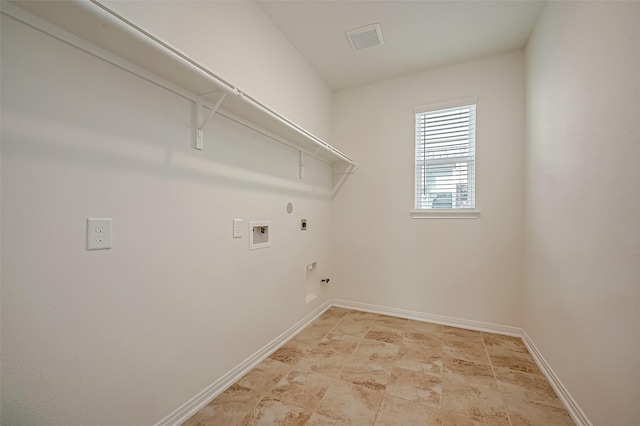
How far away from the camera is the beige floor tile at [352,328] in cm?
253

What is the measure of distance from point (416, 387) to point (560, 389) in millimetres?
867

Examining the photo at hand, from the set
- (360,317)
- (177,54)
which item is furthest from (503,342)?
(177,54)

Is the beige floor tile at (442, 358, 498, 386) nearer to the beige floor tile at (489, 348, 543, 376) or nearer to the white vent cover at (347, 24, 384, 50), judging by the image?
the beige floor tile at (489, 348, 543, 376)

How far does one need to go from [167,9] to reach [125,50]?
18.8 inches

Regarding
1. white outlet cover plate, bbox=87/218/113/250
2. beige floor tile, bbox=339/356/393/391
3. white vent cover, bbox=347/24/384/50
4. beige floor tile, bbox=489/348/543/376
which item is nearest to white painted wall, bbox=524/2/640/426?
beige floor tile, bbox=489/348/543/376

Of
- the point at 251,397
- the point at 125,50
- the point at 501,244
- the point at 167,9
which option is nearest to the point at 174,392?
the point at 251,397

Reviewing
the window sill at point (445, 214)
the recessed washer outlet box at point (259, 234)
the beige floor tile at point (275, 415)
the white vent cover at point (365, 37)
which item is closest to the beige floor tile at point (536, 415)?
the beige floor tile at point (275, 415)

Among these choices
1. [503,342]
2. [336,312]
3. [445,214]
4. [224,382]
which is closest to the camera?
[224,382]

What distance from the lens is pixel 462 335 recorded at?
251cm

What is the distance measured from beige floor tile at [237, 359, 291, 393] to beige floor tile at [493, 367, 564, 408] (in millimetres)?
1455

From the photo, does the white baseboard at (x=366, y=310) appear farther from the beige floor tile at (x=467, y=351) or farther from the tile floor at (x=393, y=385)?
the beige floor tile at (x=467, y=351)

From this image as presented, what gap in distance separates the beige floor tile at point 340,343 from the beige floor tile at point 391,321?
47 centimetres

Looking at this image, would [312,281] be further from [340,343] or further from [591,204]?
[591,204]

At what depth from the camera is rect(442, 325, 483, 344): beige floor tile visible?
95.4 inches
